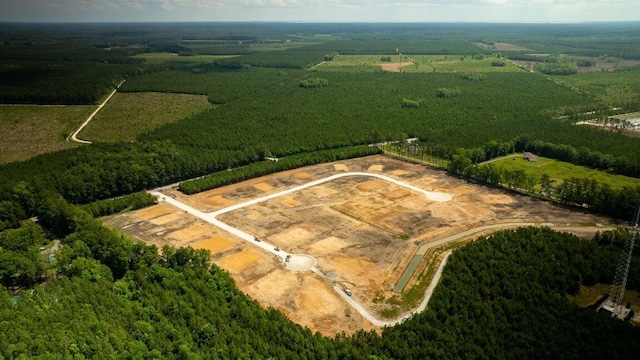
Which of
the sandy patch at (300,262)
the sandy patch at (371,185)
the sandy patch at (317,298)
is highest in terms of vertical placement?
the sandy patch at (371,185)

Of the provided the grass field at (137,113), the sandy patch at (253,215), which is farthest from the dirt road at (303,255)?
the grass field at (137,113)

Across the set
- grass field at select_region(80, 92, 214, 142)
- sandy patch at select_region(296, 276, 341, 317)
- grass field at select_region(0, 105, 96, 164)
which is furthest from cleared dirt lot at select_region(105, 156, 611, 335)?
grass field at select_region(80, 92, 214, 142)

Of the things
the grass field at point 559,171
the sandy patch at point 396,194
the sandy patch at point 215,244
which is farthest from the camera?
the grass field at point 559,171

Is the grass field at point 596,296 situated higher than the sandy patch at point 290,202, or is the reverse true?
the sandy patch at point 290,202

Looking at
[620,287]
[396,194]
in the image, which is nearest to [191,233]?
[396,194]

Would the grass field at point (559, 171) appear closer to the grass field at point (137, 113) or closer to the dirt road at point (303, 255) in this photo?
the dirt road at point (303, 255)

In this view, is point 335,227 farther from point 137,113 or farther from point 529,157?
point 137,113
